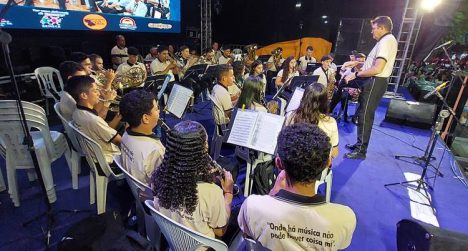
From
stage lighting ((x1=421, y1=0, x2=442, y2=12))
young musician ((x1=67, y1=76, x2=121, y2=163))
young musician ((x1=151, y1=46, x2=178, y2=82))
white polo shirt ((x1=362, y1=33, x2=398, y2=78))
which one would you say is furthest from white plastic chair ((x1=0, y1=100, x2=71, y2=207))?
stage lighting ((x1=421, y1=0, x2=442, y2=12))

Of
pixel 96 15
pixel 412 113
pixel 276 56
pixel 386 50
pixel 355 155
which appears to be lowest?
pixel 355 155

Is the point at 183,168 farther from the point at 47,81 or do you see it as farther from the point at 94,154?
the point at 47,81

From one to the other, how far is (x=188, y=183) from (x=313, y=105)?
1.50m

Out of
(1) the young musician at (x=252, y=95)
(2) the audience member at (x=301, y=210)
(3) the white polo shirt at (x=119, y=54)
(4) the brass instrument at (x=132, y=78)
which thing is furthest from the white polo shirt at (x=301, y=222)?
(3) the white polo shirt at (x=119, y=54)

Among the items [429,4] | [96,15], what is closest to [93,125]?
[96,15]

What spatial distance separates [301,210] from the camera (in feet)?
3.57

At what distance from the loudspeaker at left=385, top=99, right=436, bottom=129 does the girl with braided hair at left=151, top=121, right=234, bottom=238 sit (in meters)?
5.34

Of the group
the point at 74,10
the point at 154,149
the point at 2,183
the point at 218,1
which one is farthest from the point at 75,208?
the point at 218,1

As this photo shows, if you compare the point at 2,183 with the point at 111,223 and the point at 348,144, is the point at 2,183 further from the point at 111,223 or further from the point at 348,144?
the point at 348,144

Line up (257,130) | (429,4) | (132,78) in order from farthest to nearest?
(429,4), (132,78), (257,130)

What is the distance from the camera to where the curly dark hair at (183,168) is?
1.31 metres

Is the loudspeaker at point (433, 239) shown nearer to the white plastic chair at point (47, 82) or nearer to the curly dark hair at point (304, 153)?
the curly dark hair at point (304, 153)

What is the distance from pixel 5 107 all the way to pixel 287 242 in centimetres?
269

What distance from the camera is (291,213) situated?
1.10 meters
